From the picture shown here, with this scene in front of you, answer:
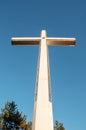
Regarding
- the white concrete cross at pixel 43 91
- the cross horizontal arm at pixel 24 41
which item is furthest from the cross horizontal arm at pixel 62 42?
the cross horizontal arm at pixel 24 41

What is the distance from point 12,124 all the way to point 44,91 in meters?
22.1

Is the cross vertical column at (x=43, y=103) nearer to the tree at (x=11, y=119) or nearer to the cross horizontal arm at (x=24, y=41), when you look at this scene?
the cross horizontal arm at (x=24, y=41)

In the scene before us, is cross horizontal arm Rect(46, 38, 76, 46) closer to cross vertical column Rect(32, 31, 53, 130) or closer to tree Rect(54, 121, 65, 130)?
cross vertical column Rect(32, 31, 53, 130)

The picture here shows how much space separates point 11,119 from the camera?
33.3 m

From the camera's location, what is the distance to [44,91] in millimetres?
11992

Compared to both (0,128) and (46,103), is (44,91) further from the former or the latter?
(0,128)

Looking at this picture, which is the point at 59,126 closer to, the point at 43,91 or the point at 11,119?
the point at 11,119

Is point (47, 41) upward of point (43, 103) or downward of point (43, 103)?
upward

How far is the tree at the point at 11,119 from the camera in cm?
3281

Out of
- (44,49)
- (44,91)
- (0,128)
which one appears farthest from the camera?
(0,128)

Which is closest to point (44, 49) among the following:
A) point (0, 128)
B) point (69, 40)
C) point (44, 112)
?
point (69, 40)

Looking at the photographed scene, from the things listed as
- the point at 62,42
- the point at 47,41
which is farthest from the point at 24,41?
the point at 62,42

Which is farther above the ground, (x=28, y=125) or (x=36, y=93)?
(x=28, y=125)

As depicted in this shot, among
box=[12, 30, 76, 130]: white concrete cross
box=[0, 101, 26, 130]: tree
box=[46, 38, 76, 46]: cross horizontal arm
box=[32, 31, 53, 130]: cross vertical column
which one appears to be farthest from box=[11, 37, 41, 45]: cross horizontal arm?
box=[0, 101, 26, 130]: tree
